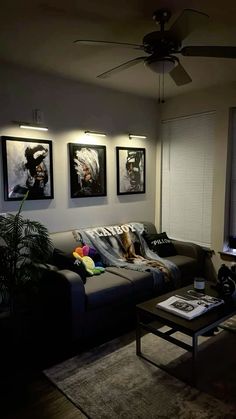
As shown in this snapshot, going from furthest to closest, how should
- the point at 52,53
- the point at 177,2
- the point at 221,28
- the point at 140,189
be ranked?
the point at 140,189, the point at 52,53, the point at 221,28, the point at 177,2

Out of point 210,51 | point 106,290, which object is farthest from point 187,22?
point 106,290

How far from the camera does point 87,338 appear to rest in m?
2.85

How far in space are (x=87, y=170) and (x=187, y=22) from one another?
2.29m

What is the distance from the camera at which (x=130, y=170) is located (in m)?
4.39

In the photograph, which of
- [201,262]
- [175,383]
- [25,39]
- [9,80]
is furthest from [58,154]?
[175,383]

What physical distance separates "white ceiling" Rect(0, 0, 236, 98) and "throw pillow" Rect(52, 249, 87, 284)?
6.39 ft

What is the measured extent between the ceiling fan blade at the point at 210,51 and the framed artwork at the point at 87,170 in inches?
78.2

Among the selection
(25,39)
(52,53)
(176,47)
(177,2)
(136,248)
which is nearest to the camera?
(177,2)

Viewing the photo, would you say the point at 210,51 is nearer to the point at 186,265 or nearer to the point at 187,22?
the point at 187,22

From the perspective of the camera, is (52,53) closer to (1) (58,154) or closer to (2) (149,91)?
(1) (58,154)

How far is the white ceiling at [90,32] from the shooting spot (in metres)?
2.00

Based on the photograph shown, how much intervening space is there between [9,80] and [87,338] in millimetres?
2731

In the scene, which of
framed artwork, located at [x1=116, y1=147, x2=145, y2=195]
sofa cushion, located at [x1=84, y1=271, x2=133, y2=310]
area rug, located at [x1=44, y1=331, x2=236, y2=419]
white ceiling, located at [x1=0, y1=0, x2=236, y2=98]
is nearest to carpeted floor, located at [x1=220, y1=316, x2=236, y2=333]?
area rug, located at [x1=44, y1=331, x2=236, y2=419]

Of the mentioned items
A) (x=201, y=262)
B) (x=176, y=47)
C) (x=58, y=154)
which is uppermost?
(x=176, y=47)
